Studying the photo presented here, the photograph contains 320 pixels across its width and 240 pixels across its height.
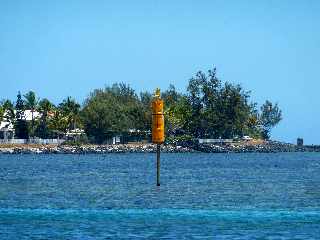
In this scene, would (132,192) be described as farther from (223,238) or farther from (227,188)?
(223,238)

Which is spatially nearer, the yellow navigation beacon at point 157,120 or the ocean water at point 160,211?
the ocean water at point 160,211

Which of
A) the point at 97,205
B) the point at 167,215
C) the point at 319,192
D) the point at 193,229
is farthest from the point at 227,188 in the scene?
the point at 193,229

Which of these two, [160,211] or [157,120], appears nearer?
[160,211]

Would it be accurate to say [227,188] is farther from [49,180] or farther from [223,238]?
[223,238]

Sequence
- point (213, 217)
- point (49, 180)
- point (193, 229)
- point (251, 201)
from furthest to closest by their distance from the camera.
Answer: point (49, 180), point (251, 201), point (213, 217), point (193, 229)

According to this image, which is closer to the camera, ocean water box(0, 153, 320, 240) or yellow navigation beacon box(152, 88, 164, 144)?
ocean water box(0, 153, 320, 240)

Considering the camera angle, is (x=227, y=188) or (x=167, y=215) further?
(x=227, y=188)

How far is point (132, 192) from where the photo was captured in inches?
2783

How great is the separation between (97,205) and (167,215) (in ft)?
25.0

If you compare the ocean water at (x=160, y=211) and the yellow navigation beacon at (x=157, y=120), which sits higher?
the yellow navigation beacon at (x=157, y=120)

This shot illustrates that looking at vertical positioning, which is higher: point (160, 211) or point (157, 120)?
point (157, 120)

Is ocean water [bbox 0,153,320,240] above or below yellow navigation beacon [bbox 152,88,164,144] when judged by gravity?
below

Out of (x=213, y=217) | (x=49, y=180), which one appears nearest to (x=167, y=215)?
(x=213, y=217)

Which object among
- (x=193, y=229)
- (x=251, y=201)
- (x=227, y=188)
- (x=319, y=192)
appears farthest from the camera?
(x=227, y=188)
